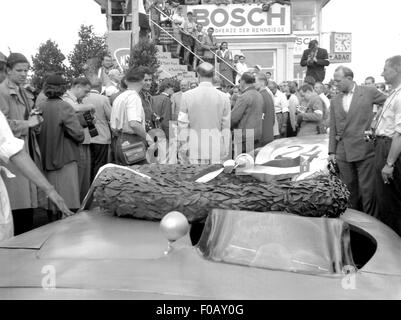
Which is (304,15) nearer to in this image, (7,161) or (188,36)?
(188,36)

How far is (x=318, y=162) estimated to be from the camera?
18.5 ft

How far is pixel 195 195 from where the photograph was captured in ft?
11.1

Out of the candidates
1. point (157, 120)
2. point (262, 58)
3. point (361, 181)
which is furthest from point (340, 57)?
point (361, 181)

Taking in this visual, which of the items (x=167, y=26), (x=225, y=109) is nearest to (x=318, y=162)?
(x=225, y=109)

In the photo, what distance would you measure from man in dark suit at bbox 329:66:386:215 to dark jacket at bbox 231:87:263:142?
1415 millimetres

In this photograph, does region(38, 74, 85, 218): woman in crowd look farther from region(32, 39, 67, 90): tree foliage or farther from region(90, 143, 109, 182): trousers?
region(32, 39, 67, 90): tree foliage

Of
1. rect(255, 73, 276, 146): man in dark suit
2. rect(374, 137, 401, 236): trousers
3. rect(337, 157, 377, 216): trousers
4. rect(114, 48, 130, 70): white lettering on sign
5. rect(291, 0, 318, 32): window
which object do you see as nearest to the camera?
rect(374, 137, 401, 236): trousers

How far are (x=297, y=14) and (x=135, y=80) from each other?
897 inches

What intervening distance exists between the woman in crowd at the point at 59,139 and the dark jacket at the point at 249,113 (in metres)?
2.59

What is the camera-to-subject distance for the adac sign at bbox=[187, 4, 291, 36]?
2306cm

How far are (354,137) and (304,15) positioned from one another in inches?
895

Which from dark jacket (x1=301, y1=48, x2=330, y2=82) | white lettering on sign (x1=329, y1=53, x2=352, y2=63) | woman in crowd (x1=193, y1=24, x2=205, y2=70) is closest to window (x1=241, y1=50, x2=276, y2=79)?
woman in crowd (x1=193, y1=24, x2=205, y2=70)
